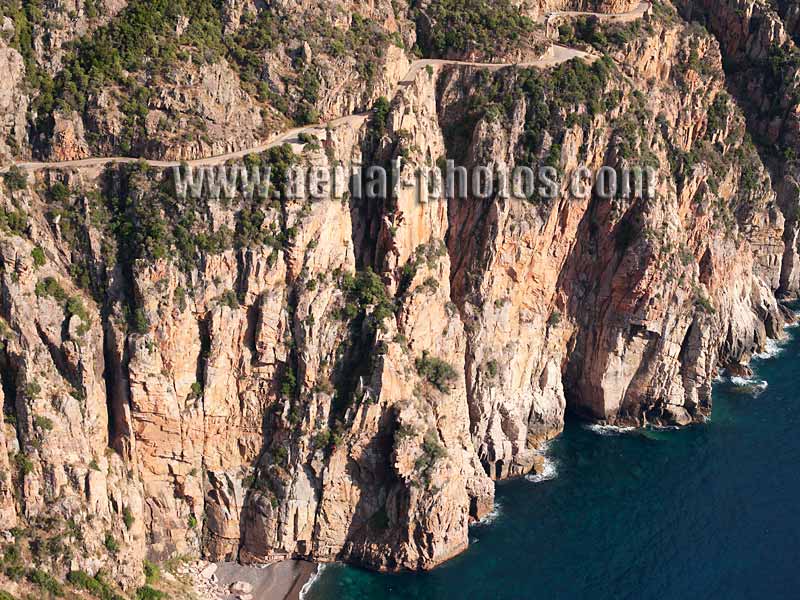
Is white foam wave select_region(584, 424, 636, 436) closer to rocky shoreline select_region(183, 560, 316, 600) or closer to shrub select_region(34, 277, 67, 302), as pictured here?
rocky shoreline select_region(183, 560, 316, 600)

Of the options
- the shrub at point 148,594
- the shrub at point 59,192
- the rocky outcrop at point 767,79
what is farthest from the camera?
the rocky outcrop at point 767,79

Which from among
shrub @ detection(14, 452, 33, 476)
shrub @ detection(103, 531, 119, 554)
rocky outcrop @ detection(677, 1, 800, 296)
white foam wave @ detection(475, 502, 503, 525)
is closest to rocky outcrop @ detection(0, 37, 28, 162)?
shrub @ detection(14, 452, 33, 476)

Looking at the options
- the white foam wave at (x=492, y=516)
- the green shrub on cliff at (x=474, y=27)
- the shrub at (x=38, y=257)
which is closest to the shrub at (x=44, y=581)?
the shrub at (x=38, y=257)

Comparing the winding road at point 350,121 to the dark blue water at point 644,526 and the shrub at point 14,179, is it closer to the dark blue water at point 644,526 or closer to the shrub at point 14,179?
the shrub at point 14,179

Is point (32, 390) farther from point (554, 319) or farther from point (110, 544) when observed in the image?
point (554, 319)

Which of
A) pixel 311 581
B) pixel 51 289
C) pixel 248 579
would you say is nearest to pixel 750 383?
pixel 311 581

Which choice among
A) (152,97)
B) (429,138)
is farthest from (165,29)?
(429,138)

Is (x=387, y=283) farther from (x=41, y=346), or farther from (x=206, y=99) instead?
(x=41, y=346)
